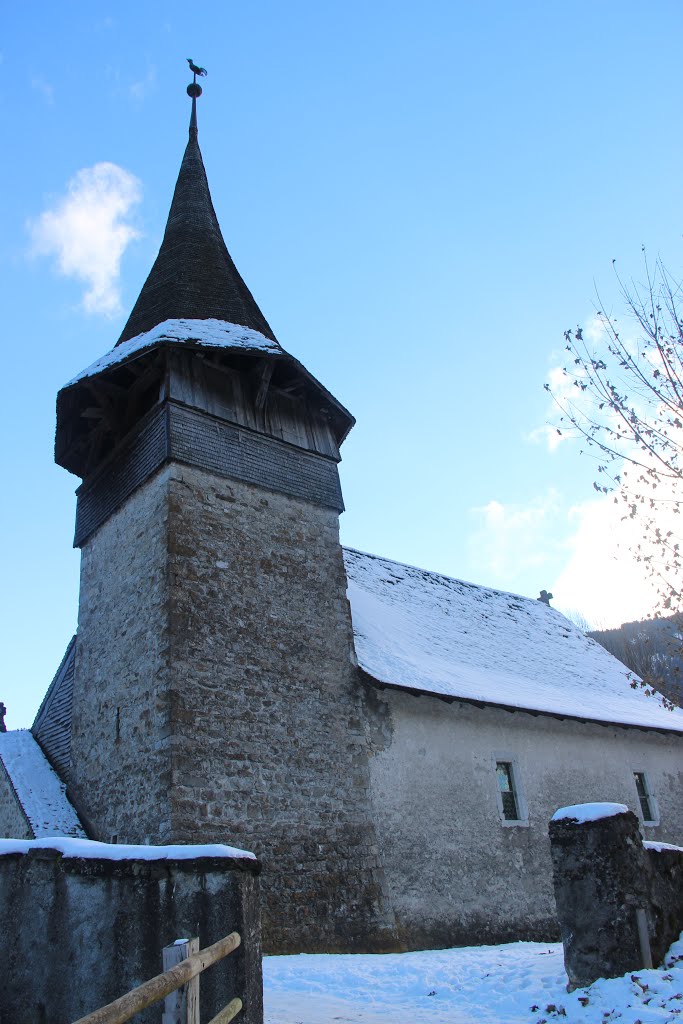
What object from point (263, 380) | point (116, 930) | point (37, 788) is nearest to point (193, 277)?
point (263, 380)

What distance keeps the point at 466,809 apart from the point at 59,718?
24.0 feet

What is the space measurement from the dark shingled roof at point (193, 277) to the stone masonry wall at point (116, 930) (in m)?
11.7

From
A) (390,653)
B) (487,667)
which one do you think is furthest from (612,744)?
(390,653)

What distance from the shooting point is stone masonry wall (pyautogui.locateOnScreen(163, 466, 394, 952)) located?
10.4m

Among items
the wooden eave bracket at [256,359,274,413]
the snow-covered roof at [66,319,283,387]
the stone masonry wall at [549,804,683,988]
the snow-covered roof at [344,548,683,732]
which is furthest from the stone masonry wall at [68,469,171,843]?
the stone masonry wall at [549,804,683,988]

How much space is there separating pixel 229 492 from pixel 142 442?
5.98 ft

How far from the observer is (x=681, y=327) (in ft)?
28.8

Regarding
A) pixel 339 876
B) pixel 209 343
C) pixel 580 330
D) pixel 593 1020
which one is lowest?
pixel 593 1020

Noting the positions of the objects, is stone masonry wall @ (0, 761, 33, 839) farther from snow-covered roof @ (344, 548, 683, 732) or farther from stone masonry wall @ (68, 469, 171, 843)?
snow-covered roof @ (344, 548, 683, 732)

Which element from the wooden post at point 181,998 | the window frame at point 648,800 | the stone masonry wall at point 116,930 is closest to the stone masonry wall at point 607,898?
the stone masonry wall at point 116,930

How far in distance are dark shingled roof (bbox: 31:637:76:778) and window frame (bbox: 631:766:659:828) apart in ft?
38.3

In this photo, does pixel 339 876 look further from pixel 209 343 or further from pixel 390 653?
→ pixel 209 343

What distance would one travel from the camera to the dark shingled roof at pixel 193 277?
50.0 feet

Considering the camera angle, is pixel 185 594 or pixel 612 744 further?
pixel 612 744
